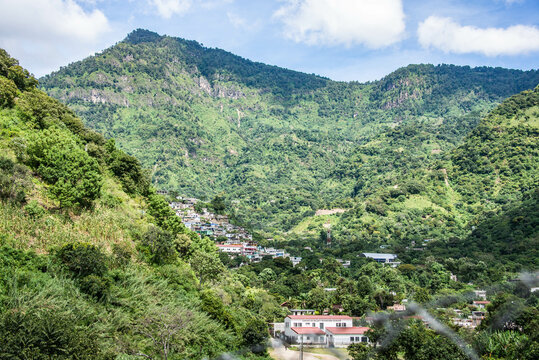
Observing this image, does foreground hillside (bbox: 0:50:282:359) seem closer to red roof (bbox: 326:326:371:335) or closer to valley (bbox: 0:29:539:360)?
valley (bbox: 0:29:539:360)

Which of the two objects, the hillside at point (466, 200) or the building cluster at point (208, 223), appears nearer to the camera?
the hillside at point (466, 200)

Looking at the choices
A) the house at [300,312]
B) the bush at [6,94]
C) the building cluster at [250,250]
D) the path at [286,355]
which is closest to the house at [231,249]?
the building cluster at [250,250]

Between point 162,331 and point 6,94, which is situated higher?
point 6,94

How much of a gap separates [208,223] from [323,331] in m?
49.9

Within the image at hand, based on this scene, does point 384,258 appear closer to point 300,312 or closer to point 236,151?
point 300,312

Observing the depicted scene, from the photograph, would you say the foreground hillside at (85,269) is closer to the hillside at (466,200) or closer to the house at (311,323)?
the house at (311,323)

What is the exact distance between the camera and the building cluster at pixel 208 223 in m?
79.6

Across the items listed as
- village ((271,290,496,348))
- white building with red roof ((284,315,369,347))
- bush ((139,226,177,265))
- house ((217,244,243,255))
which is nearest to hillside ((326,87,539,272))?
house ((217,244,243,255))

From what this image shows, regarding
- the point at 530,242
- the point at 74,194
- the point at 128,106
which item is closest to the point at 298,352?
the point at 74,194

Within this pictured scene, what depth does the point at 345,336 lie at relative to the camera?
34406 millimetres

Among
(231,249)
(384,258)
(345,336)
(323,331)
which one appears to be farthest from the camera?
(231,249)

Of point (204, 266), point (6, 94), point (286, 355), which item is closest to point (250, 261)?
point (204, 266)

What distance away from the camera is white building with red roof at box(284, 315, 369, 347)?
34.2m

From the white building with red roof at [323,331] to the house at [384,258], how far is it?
30.8 metres
